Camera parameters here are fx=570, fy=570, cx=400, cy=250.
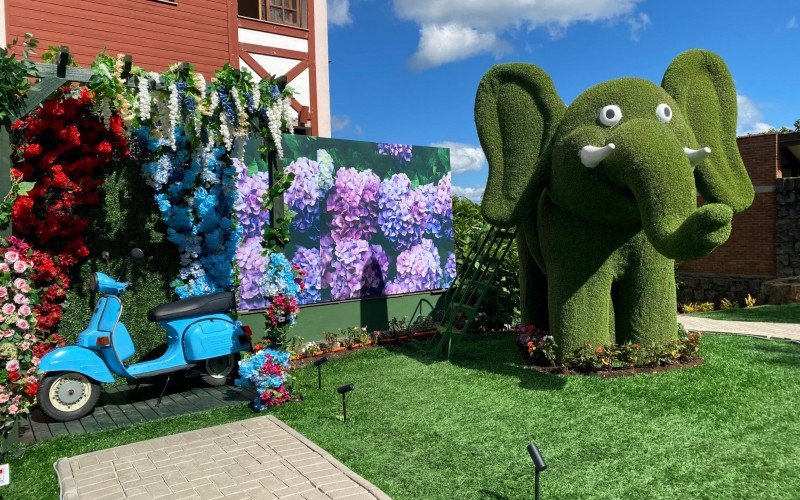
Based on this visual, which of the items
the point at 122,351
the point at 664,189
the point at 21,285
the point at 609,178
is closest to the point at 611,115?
the point at 609,178

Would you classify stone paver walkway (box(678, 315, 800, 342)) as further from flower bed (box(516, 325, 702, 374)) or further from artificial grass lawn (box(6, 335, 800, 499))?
flower bed (box(516, 325, 702, 374))

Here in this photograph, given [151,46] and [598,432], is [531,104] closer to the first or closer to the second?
[598,432]

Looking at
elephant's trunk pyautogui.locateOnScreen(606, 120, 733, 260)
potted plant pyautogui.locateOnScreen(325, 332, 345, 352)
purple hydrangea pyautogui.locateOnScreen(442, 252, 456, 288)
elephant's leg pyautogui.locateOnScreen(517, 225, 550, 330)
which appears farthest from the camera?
purple hydrangea pyautogui.locateOnScreen(442, 252, 456, 288)

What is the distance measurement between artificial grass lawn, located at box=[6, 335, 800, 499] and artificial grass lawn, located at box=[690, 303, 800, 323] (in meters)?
3.81

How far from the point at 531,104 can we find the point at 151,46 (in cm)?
704

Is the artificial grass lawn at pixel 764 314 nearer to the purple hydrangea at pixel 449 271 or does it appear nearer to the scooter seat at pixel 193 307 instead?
the purple hydrangea at pixel 449 271

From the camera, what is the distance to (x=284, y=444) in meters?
4.73

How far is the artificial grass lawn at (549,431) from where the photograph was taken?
3832 mm

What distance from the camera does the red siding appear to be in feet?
30.0

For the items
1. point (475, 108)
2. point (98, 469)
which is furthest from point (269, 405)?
point (475, 108)

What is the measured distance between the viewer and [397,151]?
9.42 metres

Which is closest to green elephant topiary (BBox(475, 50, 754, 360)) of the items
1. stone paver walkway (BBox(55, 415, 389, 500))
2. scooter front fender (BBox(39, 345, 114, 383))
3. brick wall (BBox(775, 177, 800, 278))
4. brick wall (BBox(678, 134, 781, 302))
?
stone paver walkway (BBox(55, 415, 389, 500))

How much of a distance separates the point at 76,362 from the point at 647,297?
5.89 meters

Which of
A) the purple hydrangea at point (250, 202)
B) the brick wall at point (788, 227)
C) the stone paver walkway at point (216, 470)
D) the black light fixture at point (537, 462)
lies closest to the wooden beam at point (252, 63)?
the purple hydrangea at point (250, 202)
